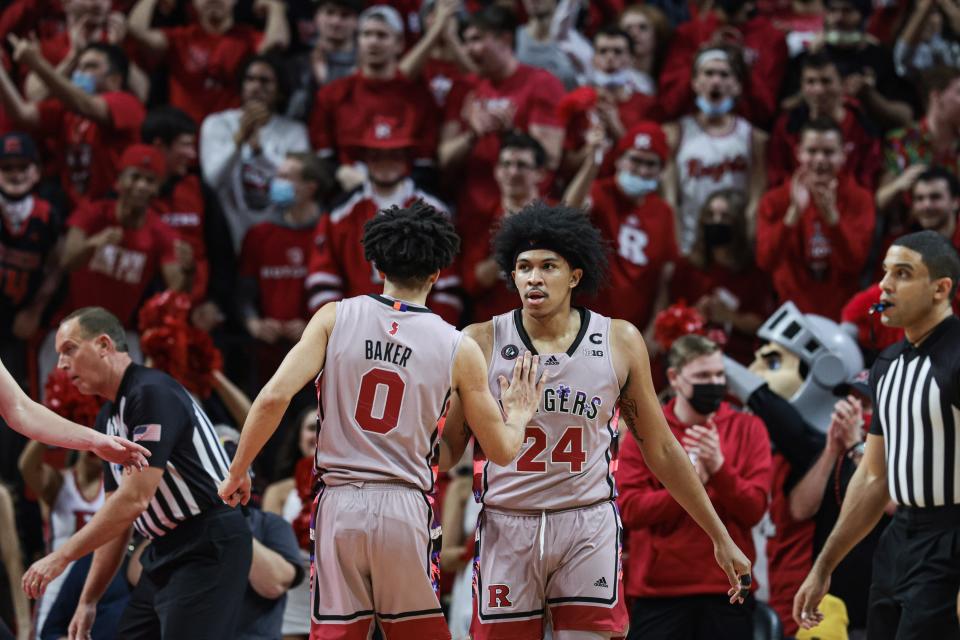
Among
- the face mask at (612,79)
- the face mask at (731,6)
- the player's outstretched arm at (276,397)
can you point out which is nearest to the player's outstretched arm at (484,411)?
the player's outstretched arm at (276,397)

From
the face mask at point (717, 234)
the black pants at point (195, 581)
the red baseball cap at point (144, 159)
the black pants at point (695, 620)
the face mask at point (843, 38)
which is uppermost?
the face mask at point (843, 38)

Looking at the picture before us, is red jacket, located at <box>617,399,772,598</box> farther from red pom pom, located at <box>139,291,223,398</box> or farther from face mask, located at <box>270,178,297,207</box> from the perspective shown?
face mask, located at <box>270,178,297,207</box>

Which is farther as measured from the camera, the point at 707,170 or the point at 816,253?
the point at 707,170

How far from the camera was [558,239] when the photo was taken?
5.50m

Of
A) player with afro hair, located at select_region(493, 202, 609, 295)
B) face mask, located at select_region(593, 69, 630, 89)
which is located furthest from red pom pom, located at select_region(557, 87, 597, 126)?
player with afro hair, located at select_region(493, 202, 609, 295)

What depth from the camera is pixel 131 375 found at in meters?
5.86

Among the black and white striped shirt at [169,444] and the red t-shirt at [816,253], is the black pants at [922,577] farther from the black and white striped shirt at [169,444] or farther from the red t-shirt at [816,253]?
the red t-shirt at [816,253]

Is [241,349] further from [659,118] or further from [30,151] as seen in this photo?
[659,118]

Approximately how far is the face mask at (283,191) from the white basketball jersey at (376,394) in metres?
4.92

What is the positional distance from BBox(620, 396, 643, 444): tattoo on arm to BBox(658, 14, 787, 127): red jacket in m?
5.29

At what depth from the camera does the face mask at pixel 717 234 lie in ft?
30.8

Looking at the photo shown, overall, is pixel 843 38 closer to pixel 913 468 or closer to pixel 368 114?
pixel 368 114

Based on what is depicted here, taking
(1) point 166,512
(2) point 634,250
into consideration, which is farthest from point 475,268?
(1) point 166,512

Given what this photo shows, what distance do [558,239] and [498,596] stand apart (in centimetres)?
147
